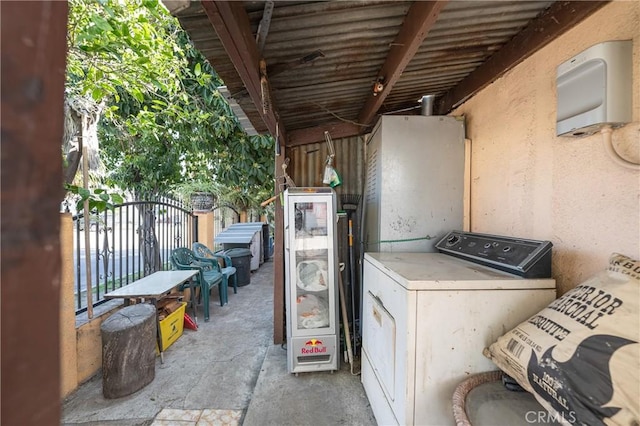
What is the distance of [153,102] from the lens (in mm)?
3766

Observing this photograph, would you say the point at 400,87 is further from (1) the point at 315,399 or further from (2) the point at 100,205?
(2) the point at 100,205

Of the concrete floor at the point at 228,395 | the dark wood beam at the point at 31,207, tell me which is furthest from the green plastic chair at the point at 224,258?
the dark wood beam at the point at 31,207

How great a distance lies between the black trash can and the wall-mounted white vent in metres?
5.42

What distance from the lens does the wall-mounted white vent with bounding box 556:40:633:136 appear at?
1.17m

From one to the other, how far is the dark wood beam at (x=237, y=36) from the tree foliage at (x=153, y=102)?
5.19 ft

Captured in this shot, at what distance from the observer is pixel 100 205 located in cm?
263

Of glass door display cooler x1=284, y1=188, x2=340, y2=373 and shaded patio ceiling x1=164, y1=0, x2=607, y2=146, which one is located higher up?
shaded patio ceiling x1=164, y1=0, x2=607, y2=146

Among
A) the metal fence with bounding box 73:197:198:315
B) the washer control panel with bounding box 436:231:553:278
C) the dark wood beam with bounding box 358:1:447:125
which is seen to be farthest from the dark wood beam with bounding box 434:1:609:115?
the metal fence with bounding box 73:197:198:315

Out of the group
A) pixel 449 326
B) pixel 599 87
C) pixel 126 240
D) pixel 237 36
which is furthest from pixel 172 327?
pixel 599 87

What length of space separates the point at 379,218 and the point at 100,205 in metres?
2.65

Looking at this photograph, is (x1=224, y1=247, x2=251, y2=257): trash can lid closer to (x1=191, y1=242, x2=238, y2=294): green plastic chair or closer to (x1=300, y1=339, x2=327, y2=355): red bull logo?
(x1=191, y1=242, x2=238, y2=294): green plastic chair

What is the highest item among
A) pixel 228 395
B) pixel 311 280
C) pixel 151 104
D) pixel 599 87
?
pixel 151 104

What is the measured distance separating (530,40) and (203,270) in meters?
4.55

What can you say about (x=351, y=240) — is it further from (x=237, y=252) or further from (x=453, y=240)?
(x=237, y=252)
